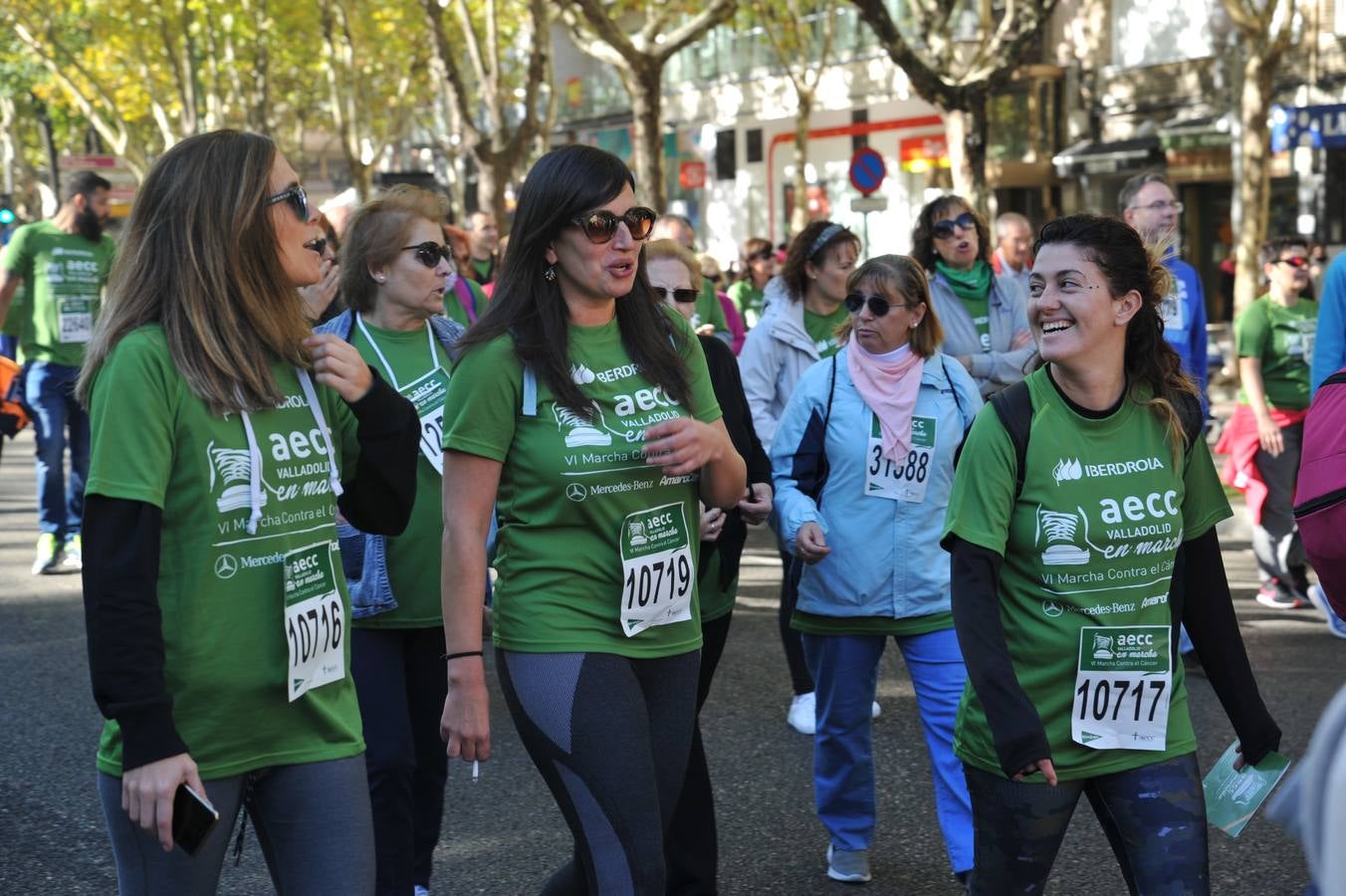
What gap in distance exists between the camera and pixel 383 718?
4.50 metres

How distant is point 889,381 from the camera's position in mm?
5402

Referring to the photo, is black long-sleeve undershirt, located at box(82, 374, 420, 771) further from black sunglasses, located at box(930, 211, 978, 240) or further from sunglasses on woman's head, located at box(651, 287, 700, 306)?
black sunglasses, located at box(930, 211, 978, 240)

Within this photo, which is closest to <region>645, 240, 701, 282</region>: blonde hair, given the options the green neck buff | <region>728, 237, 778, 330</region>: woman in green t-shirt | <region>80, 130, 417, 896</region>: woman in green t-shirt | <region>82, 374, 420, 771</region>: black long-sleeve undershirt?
the green neck buff

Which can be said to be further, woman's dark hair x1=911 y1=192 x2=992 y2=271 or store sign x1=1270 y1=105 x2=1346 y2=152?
store sign x1=1270 y1=105 x2=1346 y2=152

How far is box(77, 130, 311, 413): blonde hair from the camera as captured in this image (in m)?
3.02

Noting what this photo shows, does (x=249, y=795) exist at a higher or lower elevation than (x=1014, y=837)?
higher

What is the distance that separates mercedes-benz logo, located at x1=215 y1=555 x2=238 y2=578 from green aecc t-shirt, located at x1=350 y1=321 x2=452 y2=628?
1386 millimetres

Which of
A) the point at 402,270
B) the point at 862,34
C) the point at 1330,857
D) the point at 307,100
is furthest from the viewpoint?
the point at 307,100

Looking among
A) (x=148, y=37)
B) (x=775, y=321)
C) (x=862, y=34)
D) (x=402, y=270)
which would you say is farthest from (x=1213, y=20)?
(x=402, y=270)

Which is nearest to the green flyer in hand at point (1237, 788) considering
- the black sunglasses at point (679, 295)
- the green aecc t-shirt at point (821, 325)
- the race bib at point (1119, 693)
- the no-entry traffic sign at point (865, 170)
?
the race bib at point (1119, 693)

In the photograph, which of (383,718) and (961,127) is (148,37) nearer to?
(961,127)

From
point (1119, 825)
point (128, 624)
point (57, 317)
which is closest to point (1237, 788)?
point (1119, 825)

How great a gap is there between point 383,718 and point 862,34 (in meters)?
37.7

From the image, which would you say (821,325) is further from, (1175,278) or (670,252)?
(1175,278)
